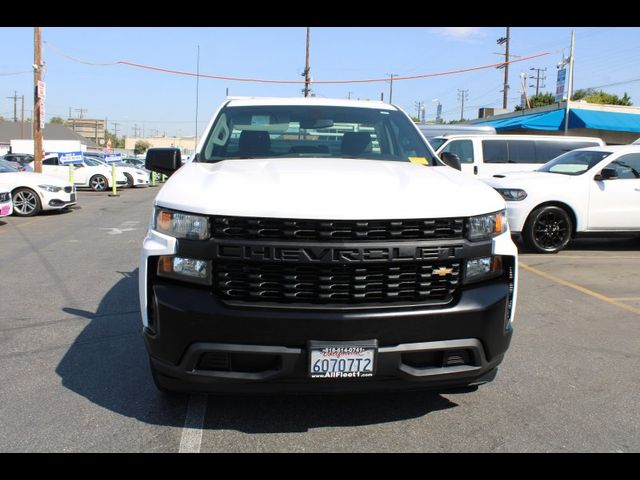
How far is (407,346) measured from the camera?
2.89 meters

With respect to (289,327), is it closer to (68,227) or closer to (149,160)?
(149,160)

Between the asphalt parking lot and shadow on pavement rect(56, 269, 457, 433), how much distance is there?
0.01 metres

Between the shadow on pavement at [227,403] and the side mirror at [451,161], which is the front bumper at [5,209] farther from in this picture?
the side mirror at [451,161]

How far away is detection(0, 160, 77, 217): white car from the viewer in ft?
45.7

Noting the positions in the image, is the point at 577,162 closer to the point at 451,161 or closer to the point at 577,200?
the point at 577,200

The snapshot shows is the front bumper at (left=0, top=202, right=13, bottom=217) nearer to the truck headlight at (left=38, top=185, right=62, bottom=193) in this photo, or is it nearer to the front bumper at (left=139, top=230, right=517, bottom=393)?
the truck headlight at (left=38, top=185, right=62, bottom=193)

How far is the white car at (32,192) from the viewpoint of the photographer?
1393 centimetres

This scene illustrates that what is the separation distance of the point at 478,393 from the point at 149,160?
2.93m

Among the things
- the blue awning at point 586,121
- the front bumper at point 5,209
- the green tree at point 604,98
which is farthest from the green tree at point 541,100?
the front bumper at point 5,209

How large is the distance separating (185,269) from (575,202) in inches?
313

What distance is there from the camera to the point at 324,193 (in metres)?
2.96

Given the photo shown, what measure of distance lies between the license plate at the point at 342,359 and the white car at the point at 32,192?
1314cm

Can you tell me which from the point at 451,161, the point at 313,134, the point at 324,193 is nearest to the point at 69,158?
the point at 313,134
